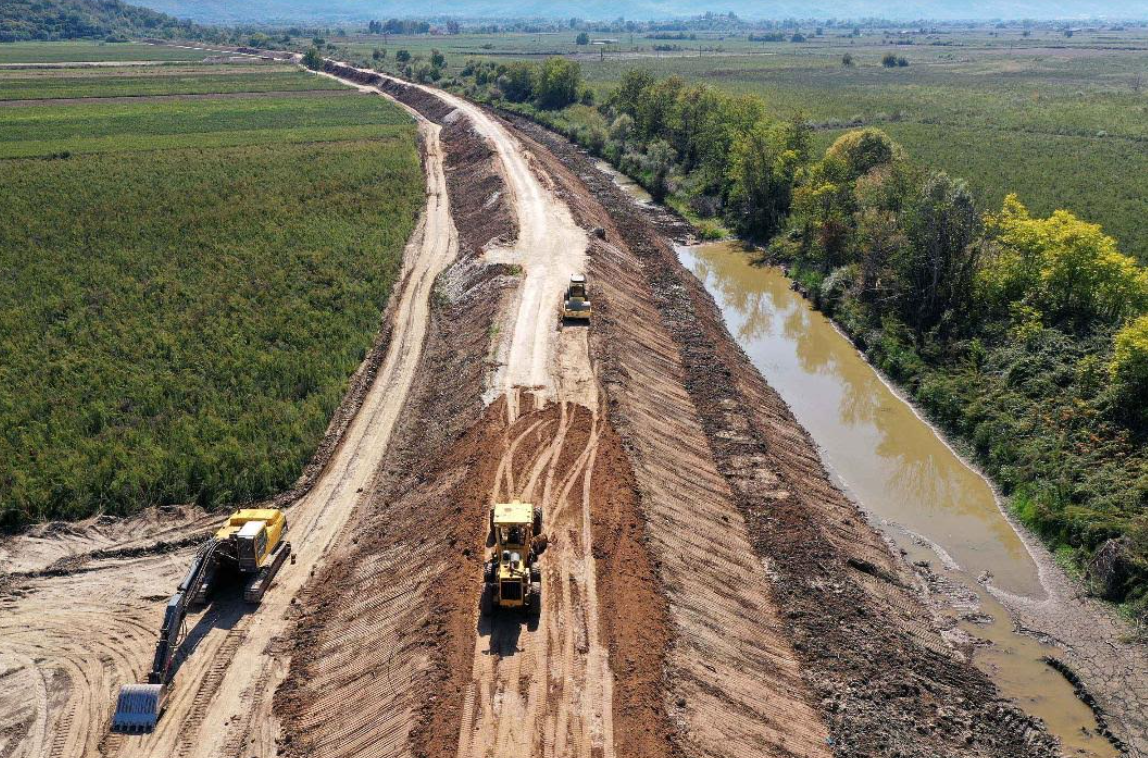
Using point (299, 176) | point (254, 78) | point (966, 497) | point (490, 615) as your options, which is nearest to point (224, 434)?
point (490, 615)

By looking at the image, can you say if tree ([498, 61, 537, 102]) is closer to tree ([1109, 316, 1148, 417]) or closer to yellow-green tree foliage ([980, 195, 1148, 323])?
yellow-green tree foliage ([980, 195, 1148, 323])

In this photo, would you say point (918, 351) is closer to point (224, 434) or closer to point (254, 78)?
point (224, 434)

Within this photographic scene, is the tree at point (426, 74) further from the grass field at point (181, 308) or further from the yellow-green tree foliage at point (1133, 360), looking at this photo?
the yellow-green tree foliage at point (1133, 360)

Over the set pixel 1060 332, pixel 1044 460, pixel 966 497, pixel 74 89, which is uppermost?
pixel 74 89

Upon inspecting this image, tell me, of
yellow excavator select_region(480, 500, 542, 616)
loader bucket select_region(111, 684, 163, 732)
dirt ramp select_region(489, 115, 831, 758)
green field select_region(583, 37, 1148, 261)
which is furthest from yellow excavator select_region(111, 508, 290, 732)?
green field select_region(583, 37, 1148, 261)

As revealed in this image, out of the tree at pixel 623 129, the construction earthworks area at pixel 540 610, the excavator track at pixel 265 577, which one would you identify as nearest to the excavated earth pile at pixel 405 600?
the construction earthworks area at pixel 540 610

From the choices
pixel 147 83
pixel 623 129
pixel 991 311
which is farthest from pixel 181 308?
pixel 147 83
